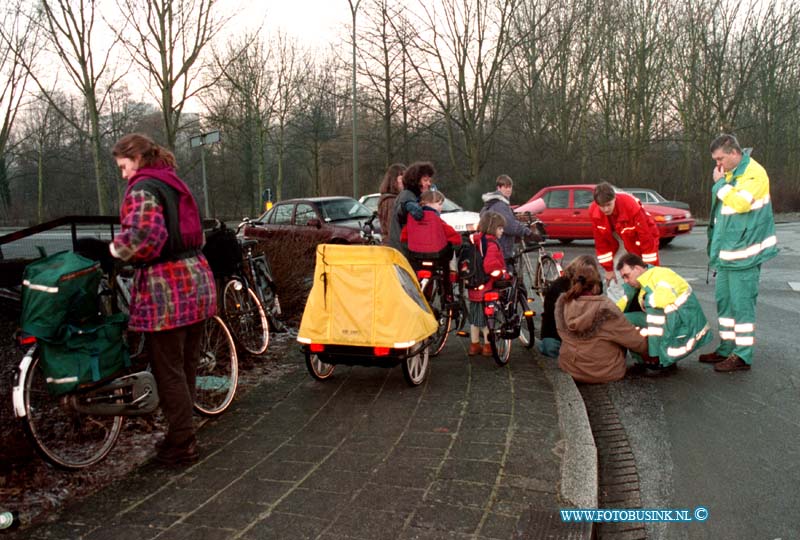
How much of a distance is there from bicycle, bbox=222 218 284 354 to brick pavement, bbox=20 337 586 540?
3.75ft

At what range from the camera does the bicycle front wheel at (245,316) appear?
20.8ft

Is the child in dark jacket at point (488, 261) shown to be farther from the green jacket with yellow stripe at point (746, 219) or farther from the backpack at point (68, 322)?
the backpack at point (68, 322)

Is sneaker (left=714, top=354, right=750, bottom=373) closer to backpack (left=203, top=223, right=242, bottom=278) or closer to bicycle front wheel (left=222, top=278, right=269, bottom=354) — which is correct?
bicycle front wheel (left=222, top=278, right=269, bottom=354)

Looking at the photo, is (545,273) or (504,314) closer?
(504,314)

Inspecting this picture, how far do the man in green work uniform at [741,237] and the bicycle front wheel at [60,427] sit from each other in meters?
4.95

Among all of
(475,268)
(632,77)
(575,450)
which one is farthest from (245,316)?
(632,77)

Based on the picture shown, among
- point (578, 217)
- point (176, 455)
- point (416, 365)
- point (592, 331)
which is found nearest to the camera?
point (176, 455)

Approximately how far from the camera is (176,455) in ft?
13.1

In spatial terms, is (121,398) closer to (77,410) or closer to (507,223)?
(77,410)

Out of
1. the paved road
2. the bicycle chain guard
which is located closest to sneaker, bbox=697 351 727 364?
the paved road

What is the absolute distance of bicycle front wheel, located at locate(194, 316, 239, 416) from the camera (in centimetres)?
501

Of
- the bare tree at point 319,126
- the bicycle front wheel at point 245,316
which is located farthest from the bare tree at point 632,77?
the bicycle front wheel at point 245,316

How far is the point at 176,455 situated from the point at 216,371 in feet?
4.91

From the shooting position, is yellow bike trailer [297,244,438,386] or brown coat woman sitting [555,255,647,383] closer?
yellow bike trailer [297,244,438,386]
